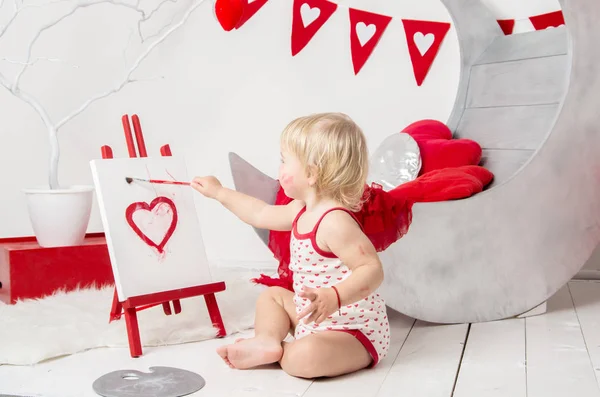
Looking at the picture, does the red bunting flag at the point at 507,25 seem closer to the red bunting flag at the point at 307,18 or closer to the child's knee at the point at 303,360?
the red bunting flag at the point at 307,18

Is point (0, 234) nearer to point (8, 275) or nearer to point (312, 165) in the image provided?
point (8, 275)

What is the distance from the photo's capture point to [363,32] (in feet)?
8.54

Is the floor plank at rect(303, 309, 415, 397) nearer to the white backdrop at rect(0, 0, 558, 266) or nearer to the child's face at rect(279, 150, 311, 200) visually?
the child's face at rect(279, 150, 311, 200)

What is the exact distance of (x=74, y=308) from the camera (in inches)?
74.1

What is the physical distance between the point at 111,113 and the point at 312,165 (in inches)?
65.0

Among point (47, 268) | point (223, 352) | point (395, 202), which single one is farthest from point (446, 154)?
point (47, 268)

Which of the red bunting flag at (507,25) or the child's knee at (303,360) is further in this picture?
the red bunting flag at (507,25)

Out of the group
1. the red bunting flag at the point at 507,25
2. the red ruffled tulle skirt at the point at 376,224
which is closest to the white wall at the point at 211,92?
the red bunting flag at the point at 507,25

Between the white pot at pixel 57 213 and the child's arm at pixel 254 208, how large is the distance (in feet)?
2.09

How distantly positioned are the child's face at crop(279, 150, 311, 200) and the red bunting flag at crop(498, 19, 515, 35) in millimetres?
1342

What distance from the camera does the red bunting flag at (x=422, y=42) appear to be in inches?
99.2

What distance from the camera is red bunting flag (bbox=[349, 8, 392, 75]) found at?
2580 mm

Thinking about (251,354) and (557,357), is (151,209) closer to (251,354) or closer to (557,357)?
(251,354)

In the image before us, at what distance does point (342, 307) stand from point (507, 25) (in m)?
1.42
